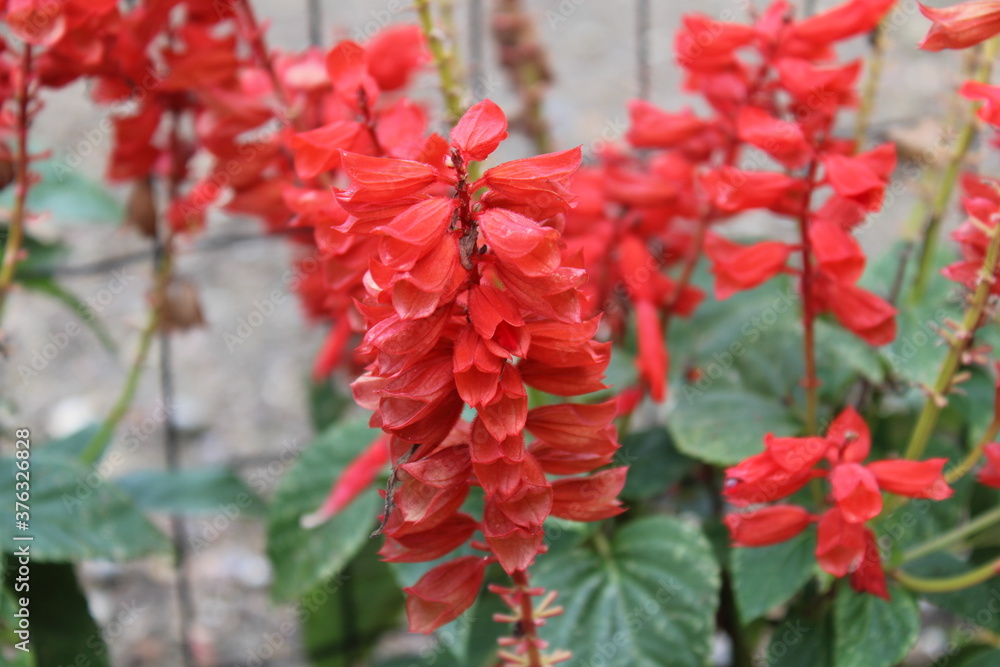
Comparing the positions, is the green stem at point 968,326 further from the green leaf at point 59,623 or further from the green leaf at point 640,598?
the green leaf at point 59,623

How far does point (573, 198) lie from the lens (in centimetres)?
45

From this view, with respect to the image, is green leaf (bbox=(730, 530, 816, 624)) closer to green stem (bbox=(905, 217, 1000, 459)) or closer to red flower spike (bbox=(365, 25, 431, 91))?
green stem (bbox=(905, 217, 1000, 459))

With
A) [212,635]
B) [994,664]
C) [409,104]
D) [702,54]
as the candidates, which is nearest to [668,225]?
[702,54]

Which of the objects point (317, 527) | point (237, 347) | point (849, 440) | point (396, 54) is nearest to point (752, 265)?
point (849, 440)

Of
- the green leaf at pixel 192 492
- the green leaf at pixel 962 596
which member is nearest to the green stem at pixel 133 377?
the green leaf at pixel 192 492

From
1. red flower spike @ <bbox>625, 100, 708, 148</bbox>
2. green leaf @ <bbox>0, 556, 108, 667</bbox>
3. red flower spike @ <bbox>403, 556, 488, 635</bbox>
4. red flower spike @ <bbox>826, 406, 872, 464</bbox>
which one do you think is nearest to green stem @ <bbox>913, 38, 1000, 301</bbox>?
red flower spike @ <bbox>625, 100, 708, 148</bbox>

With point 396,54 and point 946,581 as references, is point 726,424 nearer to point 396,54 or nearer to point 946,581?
point 946,581

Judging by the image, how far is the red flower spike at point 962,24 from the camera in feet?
1.73

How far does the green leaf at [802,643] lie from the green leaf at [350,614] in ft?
1.75

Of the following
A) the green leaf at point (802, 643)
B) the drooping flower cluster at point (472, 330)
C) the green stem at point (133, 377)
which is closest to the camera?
the drooping flower cluster at point (472, 330)

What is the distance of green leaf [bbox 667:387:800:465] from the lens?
0.79 metres

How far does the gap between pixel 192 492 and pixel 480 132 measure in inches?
30.3

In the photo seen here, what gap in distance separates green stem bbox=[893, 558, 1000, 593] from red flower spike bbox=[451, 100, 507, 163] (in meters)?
0.45

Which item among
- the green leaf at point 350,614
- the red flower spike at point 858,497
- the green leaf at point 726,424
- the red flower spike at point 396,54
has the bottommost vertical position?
the green leaf at point 350,614
